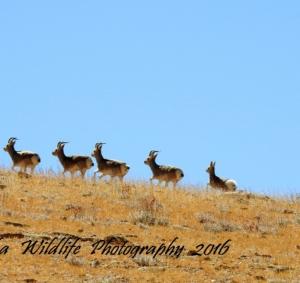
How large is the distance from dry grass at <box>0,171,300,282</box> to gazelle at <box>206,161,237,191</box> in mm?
5899

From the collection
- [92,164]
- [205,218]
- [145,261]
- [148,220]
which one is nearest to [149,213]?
[148,220]

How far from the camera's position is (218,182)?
114 ft

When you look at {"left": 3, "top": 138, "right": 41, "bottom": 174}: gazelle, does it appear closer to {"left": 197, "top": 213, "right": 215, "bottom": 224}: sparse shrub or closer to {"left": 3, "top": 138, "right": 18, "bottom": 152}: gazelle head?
{"left": 3, "top": 138, "right": 18, "bottom": 152}: gazelle head

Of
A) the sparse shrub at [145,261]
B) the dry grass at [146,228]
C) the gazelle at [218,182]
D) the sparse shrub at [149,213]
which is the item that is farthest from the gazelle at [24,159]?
the sparse shrub at [145,261]

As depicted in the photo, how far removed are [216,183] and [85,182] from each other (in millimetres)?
8703

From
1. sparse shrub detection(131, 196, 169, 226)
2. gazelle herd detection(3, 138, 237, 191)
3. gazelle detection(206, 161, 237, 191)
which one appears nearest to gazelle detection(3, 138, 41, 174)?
gazelle herd detection(3, 138, 237, 191)

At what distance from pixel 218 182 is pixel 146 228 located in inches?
580

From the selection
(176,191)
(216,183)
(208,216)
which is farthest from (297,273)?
(216,183)

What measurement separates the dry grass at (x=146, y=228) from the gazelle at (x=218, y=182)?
5899 millimetres

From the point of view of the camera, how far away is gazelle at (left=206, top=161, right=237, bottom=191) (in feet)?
112

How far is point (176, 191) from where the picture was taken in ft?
89.0

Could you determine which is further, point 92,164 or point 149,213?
point 92,164

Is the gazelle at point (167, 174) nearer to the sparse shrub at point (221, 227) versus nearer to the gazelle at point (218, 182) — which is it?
the gazelle at point (218, 182)

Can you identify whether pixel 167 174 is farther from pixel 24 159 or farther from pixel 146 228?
pixel 146 228
